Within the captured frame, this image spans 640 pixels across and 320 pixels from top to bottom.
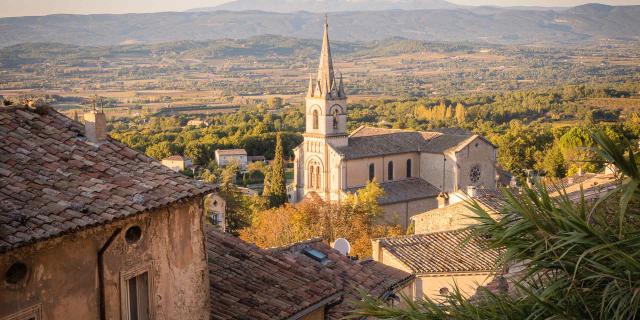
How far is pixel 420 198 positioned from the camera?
5503 centimetres

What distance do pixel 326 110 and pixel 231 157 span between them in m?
20.9

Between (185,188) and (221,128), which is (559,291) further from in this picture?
(221,128)

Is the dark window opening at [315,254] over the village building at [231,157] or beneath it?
over

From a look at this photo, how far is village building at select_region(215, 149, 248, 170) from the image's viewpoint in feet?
248

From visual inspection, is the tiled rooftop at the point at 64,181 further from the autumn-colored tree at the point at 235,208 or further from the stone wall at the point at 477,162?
the stone wall at the point at 477,162

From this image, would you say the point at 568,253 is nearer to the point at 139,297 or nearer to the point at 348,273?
the point at 139,297

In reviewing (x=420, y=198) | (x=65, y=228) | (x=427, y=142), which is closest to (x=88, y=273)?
(x=65, y=228)

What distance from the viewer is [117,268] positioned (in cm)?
791

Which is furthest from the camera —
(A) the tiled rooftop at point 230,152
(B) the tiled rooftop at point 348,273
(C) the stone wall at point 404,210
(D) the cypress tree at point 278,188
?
(A) the tiled rooftop at point 230,152

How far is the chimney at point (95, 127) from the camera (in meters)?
8.65

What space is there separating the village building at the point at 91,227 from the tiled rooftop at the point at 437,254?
41.6 ft

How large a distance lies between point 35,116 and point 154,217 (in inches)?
67.2

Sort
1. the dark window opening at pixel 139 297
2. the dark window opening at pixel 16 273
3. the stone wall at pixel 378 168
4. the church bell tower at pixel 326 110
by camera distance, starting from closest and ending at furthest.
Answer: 1. the dark window opening at pixel 16 273
2. the dark window opening at pixel 139 297
3. the stone wall at pixel 378 168
4. the church bell tower at pixel 326 110

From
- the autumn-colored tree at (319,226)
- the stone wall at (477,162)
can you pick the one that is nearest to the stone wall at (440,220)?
the autumn-colored tree at (319,226)
